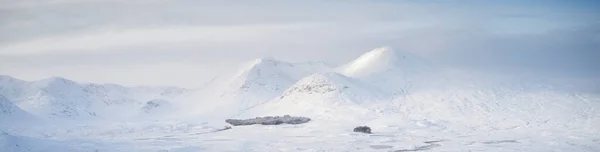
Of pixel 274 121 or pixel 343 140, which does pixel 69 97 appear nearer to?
pixel 274 121

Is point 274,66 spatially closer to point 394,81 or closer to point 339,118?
point 394,81

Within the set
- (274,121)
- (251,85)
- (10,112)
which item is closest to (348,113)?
(274,121)

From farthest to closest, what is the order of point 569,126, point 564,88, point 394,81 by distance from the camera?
point 394,81
point 564,88
point 569,126

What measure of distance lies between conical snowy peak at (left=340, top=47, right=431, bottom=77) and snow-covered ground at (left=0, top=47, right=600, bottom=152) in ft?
0.90

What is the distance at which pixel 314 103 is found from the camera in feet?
269

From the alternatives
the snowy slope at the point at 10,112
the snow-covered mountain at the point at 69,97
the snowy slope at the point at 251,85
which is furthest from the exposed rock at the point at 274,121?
the snow-covered mountain at the point at 69,97

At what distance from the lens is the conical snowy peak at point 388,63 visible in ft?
313

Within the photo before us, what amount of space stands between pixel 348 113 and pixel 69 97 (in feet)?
282

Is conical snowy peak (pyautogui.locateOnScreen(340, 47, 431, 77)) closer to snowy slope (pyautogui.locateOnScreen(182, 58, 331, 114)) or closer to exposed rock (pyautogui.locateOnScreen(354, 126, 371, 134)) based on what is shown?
snowy slope (pyautogui.locateOnScreen(182, 58, 331, 114))

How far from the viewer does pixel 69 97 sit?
453 ft

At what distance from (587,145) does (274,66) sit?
9767cm

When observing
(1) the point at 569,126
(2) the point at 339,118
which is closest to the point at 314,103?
(2) the point at 339,118

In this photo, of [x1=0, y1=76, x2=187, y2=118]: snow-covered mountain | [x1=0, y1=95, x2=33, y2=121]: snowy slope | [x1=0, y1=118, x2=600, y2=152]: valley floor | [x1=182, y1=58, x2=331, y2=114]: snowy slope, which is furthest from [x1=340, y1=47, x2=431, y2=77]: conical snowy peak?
[x1=0, y1=76, x2=187, y2=118]: snow-covered mountain

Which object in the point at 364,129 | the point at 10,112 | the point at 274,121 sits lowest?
the point at 364,129
